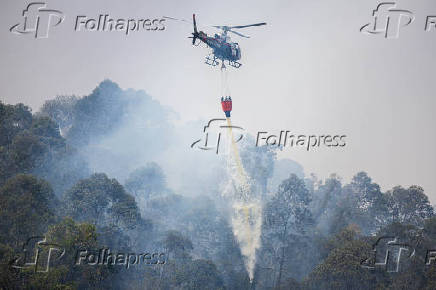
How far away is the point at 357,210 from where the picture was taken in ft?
238

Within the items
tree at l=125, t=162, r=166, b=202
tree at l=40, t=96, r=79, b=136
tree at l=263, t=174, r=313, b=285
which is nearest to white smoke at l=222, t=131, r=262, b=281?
A: tree at l=263, t=174, r=313, b=285

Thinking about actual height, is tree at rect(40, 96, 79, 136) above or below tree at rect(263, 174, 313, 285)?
above

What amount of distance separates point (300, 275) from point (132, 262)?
3071 cm

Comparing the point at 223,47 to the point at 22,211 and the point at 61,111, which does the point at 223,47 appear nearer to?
the point at 22,211

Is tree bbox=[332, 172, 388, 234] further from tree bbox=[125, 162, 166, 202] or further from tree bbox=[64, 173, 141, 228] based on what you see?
tree bbox=[125, 162, 166, 202]

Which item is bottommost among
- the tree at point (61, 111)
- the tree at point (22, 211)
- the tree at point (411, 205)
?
the tree at point (22, 211)

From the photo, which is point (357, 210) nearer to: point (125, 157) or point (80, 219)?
point (80, 219)

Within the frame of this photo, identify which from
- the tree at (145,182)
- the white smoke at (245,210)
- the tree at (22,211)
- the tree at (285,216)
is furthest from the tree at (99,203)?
the tree at (145,182)

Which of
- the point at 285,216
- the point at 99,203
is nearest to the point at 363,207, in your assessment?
the point at 285,216

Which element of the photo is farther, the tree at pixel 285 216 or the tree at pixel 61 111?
the tree at pixel 61 111

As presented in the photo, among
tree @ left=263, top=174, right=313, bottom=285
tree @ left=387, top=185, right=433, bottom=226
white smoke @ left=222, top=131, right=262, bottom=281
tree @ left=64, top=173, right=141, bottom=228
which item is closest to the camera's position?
tree @ left=64, top=173, right=141, bottom=228

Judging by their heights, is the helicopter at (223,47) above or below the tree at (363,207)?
above

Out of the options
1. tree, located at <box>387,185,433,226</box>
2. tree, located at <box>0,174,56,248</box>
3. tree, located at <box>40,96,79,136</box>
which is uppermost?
tree, located at <box>40,96,79,136</box>

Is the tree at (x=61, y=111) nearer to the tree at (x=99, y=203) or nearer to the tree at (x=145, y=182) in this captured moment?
the tree at (x=145, y=182)
